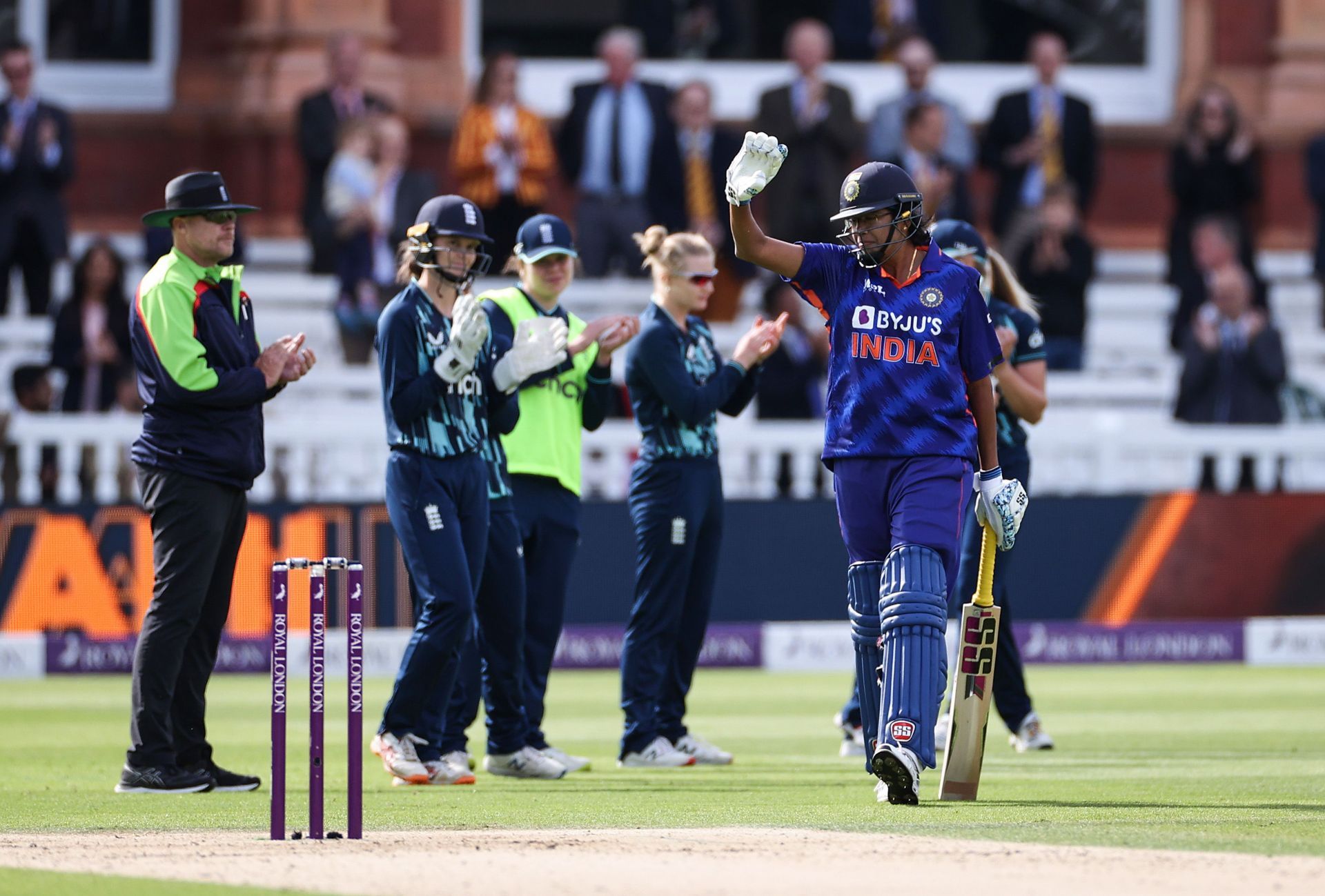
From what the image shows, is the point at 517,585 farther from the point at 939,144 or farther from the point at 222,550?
the point at 939,144

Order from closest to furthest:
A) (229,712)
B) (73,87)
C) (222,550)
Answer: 1. (222,550)
2. (229,712)
3. (73,87)

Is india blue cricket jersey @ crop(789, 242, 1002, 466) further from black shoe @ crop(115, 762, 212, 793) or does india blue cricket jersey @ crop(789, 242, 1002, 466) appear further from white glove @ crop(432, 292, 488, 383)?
black shoe @ crop(115, 762, 212, 793)

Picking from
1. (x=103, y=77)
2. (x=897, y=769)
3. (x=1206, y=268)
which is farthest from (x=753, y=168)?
(x=103, y=77)

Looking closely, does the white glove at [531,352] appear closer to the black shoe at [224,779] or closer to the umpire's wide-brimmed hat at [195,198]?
the umpire's wide-brimmed hat at [195,198]

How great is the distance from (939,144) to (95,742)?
8699mm

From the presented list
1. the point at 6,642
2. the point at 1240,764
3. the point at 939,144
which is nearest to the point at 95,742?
the point at 6,642

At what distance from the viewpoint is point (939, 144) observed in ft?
56.9

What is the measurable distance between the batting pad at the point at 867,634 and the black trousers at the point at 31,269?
11148 millimetres

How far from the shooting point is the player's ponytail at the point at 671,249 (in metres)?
9.61

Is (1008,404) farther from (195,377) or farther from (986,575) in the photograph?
(195,377)

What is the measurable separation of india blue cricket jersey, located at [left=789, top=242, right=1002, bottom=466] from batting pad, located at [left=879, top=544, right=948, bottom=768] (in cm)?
37

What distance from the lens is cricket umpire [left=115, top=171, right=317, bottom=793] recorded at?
847 cm

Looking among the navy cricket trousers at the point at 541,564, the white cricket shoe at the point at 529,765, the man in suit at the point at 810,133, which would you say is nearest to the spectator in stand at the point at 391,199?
the man in suit at the point at 810,133

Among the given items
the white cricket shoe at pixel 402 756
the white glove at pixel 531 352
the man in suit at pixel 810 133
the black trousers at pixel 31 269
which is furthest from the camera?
the black trousers at pixel 31 269
